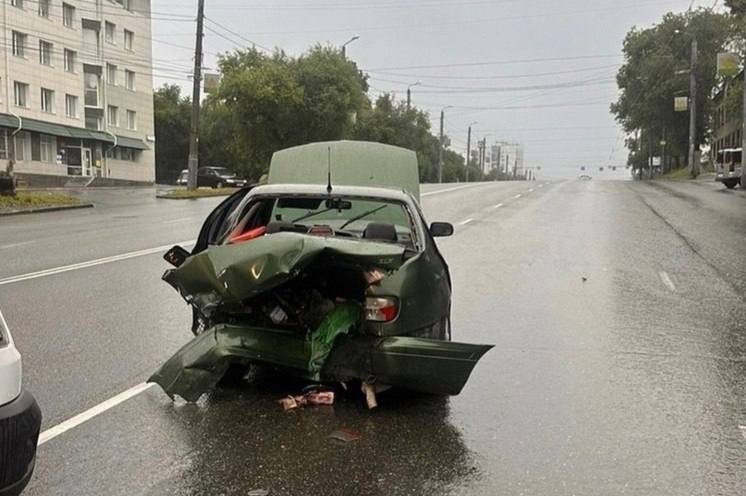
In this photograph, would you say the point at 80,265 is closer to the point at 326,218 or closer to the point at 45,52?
the point at 326,218

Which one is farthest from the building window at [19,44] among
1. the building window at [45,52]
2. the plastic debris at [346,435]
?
the plastic debris at [346,435]

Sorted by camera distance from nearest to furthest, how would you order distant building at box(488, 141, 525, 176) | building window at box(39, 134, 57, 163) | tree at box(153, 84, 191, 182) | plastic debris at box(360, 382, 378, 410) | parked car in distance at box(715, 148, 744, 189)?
plastic debris at box(360, 382, 378, 410), parked car in distance at box(715, 148, 744, 189), building window at box(39, 134, 57, 163), tree at box(153, 84, 191, 182), distant building at box(488, 141, 525, 176)

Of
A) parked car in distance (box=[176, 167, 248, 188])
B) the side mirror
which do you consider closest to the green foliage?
parked car in distance (box=[176, 167, 248, 188])

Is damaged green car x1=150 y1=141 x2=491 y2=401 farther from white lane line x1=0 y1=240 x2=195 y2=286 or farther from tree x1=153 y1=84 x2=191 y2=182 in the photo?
tree x1=153 y1=84 x2=191 y2=182

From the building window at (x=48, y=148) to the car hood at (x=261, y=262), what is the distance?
157 ft

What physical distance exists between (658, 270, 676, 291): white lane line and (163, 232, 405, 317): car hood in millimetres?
6963

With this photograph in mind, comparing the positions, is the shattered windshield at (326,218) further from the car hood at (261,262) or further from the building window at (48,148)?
the building window at (48,148)

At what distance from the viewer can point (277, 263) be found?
4.58 metres

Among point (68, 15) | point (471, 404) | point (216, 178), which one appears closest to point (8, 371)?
point (471, 404)

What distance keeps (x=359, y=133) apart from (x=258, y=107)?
1982cm

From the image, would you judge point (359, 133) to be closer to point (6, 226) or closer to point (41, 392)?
point (6, 226)

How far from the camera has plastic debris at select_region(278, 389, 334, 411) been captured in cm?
526

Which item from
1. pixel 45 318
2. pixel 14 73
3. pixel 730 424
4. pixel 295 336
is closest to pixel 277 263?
pixel 295 336

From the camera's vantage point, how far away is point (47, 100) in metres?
49.4
